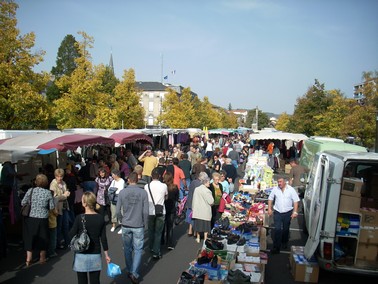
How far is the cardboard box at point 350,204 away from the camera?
5.57 m

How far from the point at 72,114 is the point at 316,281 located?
17387 millimetres

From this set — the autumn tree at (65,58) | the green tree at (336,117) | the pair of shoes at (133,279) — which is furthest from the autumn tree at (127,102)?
the autumn tree at (65,58)

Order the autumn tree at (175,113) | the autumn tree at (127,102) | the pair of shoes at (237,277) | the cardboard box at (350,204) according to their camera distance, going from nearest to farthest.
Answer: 1. the pair of shoes at (237,277)
2. the cardboard box at (350,204)
3. the autumn tree at (127,102)
4. the autumn tree at (175,113)

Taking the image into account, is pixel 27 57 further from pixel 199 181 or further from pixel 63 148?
pixel 199 181

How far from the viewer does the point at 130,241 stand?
18.0 ft

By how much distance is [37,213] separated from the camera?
589cm

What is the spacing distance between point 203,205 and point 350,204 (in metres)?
2.99

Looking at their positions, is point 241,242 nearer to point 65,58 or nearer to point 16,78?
point 16,78

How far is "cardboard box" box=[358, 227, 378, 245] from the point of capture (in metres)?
5.62

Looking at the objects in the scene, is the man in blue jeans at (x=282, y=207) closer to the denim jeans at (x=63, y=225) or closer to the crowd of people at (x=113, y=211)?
the crowd of people at (x=113, y=211)

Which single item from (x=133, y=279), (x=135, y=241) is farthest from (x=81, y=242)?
(x=133, y=279)

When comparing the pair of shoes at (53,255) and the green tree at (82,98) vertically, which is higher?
the green tree at (82,98)

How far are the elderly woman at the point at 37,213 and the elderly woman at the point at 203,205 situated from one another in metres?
3.01

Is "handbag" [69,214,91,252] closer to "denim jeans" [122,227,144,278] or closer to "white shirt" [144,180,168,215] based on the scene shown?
"denim jeans" [122,227,144,278]
